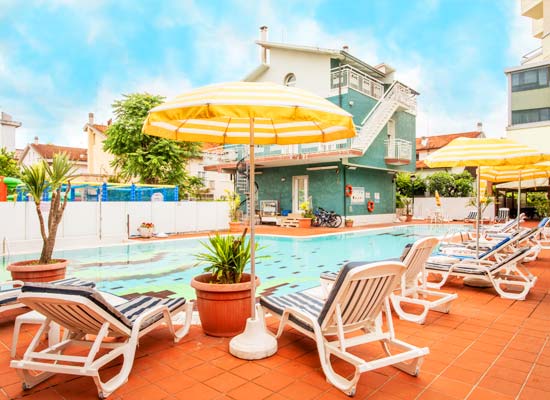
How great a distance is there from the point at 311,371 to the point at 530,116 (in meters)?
27.9

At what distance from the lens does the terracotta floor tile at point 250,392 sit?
2.64 meters

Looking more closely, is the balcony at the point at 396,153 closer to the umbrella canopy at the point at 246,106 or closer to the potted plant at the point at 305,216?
the potted plant at the point at 305,216

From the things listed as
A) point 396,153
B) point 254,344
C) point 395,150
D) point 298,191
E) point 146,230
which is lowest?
point 254,344

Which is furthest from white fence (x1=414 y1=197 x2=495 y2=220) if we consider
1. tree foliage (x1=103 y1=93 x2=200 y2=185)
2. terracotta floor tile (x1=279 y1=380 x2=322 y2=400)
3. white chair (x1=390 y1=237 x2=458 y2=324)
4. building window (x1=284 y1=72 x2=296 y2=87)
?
terracotta floor tile (x1=279 y1=380 x2=322 y2=400)

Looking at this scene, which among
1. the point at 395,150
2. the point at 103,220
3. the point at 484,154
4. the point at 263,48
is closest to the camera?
the point at 484,154

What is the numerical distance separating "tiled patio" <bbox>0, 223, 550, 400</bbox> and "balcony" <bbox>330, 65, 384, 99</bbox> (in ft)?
59.1

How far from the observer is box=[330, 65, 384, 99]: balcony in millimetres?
20359

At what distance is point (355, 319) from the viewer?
3.02m

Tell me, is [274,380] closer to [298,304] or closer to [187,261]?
[298,304]

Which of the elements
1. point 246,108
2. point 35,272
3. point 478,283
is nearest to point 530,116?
point 478,283

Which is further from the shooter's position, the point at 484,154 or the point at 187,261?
the point at 187,261

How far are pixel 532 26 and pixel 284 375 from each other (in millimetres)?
41220

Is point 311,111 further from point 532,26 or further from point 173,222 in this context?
point 532,26

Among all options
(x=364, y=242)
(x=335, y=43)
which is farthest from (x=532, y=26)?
(x=364, y=242)
